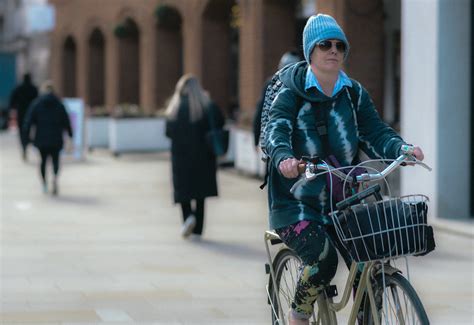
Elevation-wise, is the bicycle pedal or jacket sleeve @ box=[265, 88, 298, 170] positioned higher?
jacket sleeve @ box=[265, 88, 298, 170]

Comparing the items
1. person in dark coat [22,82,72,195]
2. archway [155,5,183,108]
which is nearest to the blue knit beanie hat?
person in dark coat [22,82,72,195]

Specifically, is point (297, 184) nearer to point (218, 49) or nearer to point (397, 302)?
point (397, 302)

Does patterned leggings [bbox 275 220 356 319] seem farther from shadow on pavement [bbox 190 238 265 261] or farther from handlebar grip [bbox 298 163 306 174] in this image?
shadow on pavement [bbox 190 238 265 261]

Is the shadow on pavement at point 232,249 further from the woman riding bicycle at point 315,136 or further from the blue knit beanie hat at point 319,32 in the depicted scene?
the blue knit beanie hat at point 319,32

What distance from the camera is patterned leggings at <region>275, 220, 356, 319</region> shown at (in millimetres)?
4527

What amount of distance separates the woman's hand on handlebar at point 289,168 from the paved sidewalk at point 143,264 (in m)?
2.30

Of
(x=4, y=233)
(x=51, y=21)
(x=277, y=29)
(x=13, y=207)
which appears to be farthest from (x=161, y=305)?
(x=51, y=21)

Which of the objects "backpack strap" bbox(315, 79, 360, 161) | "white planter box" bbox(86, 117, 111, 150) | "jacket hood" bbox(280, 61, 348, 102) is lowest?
"white planter box" bbox(86, 117, 111, 150)

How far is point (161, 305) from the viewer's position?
695cm

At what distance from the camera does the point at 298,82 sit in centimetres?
466

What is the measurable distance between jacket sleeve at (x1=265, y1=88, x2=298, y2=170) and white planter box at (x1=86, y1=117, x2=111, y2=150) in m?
21.4

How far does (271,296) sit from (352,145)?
3.11 ft

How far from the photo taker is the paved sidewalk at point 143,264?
22.1 ft

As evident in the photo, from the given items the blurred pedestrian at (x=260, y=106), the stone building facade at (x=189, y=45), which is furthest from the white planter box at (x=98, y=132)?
the blurred pedestrian at (x=260, y=106)
